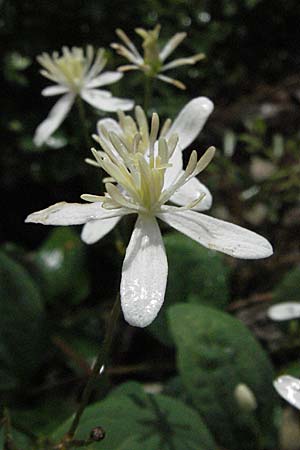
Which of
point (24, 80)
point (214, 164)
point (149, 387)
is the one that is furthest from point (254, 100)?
point (149, 387)

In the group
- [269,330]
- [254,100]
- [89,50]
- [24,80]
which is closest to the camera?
[89,50]

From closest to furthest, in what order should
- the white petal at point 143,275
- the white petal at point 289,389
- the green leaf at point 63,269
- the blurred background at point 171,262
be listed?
the white petal at point 143,275 → the white petal at point 289,389 → the blurred background at point 171,262 → the green leaf at point 63,269

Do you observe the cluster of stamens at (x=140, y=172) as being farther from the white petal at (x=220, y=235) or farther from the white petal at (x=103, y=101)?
the white petal at (x=103, y=101)

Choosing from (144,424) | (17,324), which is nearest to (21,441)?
(144,424)

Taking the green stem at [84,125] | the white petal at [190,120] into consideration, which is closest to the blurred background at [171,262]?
the green stem at [84,125]

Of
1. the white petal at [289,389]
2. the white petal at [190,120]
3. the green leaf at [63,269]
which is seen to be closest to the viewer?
the white petal at [289,389]

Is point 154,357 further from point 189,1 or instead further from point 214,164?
point 189,1

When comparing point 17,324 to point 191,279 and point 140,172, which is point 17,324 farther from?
point 140,172
